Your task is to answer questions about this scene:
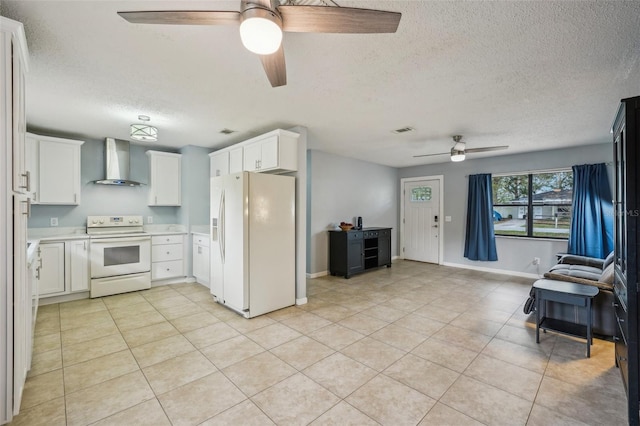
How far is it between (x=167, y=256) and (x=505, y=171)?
21.8ft

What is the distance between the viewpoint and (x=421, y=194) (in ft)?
23.6

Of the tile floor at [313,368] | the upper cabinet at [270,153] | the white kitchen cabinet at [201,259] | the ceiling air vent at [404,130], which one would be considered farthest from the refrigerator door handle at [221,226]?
the ceiling air vent at [404,130]

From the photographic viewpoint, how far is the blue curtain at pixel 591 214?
15.1 ft

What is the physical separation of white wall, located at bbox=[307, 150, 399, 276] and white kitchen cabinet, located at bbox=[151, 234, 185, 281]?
2.31m

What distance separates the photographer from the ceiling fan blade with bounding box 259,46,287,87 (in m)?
1.65

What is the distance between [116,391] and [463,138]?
5081mm

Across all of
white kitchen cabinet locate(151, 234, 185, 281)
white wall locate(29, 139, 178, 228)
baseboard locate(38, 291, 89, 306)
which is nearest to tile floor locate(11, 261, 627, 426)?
baseboard locate(38, 291, 89, 306)

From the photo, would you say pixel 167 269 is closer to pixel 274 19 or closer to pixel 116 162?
pixel 116 162

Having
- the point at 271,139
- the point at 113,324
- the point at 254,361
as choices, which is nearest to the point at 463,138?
the point at 271,139

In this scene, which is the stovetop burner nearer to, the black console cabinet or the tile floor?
the tile floor

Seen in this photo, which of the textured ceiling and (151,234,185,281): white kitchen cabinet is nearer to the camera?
A: the textured ceiling

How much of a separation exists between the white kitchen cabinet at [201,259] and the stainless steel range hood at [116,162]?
1.38m

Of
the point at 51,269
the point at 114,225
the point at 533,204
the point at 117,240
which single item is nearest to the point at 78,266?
the point at 51,269

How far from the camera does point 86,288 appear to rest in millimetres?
4137
